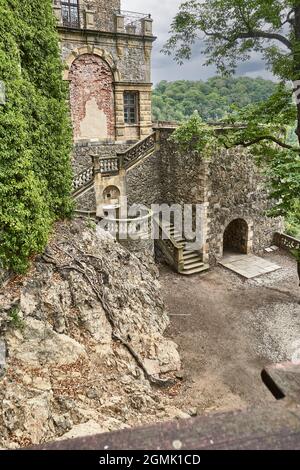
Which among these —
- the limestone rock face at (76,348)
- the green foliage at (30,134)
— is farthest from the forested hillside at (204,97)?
the limestone rock face at (76,348)

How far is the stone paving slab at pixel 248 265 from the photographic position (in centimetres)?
1587

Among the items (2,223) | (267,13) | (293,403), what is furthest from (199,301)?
(293,403)

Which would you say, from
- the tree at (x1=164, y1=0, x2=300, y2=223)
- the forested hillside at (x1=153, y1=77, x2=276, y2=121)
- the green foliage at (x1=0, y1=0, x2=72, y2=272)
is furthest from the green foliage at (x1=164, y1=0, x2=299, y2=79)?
the forested hillside at (x1=153, y1=77, x2=276, y2=121)

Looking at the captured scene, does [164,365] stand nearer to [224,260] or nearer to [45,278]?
[45,278]

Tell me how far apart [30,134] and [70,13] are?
37.9 feet

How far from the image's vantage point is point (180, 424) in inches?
43.1

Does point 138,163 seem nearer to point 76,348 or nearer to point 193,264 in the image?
point 193,264

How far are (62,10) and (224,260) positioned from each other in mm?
15789

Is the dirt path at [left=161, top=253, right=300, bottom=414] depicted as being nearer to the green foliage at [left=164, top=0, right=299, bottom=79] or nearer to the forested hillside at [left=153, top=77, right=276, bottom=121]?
the green foliage at [left=164, top=0, right=299, bottom=79]

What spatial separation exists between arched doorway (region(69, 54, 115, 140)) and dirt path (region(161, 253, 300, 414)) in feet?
29.1

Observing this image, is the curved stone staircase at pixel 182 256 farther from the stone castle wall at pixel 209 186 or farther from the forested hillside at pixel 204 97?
the forested hillside at pixel 204 97

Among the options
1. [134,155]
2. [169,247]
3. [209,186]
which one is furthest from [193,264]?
[134,155]

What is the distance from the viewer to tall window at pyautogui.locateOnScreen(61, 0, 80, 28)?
15430 mm

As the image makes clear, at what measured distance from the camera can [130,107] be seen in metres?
17.9
